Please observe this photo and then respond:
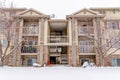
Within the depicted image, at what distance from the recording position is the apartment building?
24.8m

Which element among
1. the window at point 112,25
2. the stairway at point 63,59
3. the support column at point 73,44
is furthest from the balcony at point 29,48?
the window at point 112,25

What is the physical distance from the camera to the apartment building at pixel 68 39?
81.4 ft

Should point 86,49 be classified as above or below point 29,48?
below

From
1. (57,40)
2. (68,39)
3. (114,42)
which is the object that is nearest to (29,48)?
(57,40)

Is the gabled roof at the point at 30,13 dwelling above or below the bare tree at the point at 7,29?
above

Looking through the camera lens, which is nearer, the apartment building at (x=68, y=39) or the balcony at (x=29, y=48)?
the apartment building at (x=68, y=39)

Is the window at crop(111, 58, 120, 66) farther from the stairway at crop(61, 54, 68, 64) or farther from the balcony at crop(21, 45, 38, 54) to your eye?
the balcony at crop(21, 45, 38, 54)

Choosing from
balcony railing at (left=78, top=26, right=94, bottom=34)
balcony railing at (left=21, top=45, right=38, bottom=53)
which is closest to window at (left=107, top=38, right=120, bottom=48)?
balcony railing at (left=78, top=26, right=94, bottom=34)

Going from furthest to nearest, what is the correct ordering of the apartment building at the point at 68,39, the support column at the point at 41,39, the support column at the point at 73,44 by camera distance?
the apartment building at the point at 68,39 < the support column at the point at 41,39 < the support column at the point at 73,44

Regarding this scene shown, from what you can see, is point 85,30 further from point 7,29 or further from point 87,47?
point 7,29

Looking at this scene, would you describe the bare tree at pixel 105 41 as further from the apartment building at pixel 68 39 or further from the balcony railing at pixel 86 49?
the balcony railing at pixel 86 49

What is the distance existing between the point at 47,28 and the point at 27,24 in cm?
288

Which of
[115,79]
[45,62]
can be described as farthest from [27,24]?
[115,79]

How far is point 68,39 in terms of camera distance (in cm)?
2592
